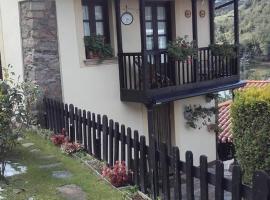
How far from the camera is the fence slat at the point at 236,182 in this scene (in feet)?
13.3

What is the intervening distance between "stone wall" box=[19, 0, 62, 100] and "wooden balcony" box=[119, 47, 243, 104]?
1.60m

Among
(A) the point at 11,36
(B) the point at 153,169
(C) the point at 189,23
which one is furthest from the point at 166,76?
(B) the point at 153,169

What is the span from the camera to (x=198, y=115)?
40.1ft

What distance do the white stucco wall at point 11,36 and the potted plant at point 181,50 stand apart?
10.8ft

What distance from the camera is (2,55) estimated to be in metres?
10.6

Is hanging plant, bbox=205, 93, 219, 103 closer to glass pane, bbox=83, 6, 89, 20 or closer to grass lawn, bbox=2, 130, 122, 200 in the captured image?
glass pane, bbox=83, 6, 89, 20

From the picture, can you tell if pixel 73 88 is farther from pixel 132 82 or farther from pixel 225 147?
pixel 225 147

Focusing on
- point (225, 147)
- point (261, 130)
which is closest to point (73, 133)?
Result: point (261, 130)

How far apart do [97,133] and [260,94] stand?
2626 millimetres

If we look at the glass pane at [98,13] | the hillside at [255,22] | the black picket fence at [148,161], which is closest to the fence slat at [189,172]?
the black picket fence at [148,161]

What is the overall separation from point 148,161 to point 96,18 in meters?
5.28

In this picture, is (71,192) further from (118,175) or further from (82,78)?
(82,78)

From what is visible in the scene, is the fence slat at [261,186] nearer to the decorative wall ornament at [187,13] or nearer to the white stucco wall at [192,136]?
the white stucco wall at [192,136]

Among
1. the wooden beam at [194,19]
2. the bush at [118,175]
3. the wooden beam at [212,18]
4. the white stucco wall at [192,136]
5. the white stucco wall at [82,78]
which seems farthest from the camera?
the wooden beam at [212,18]
